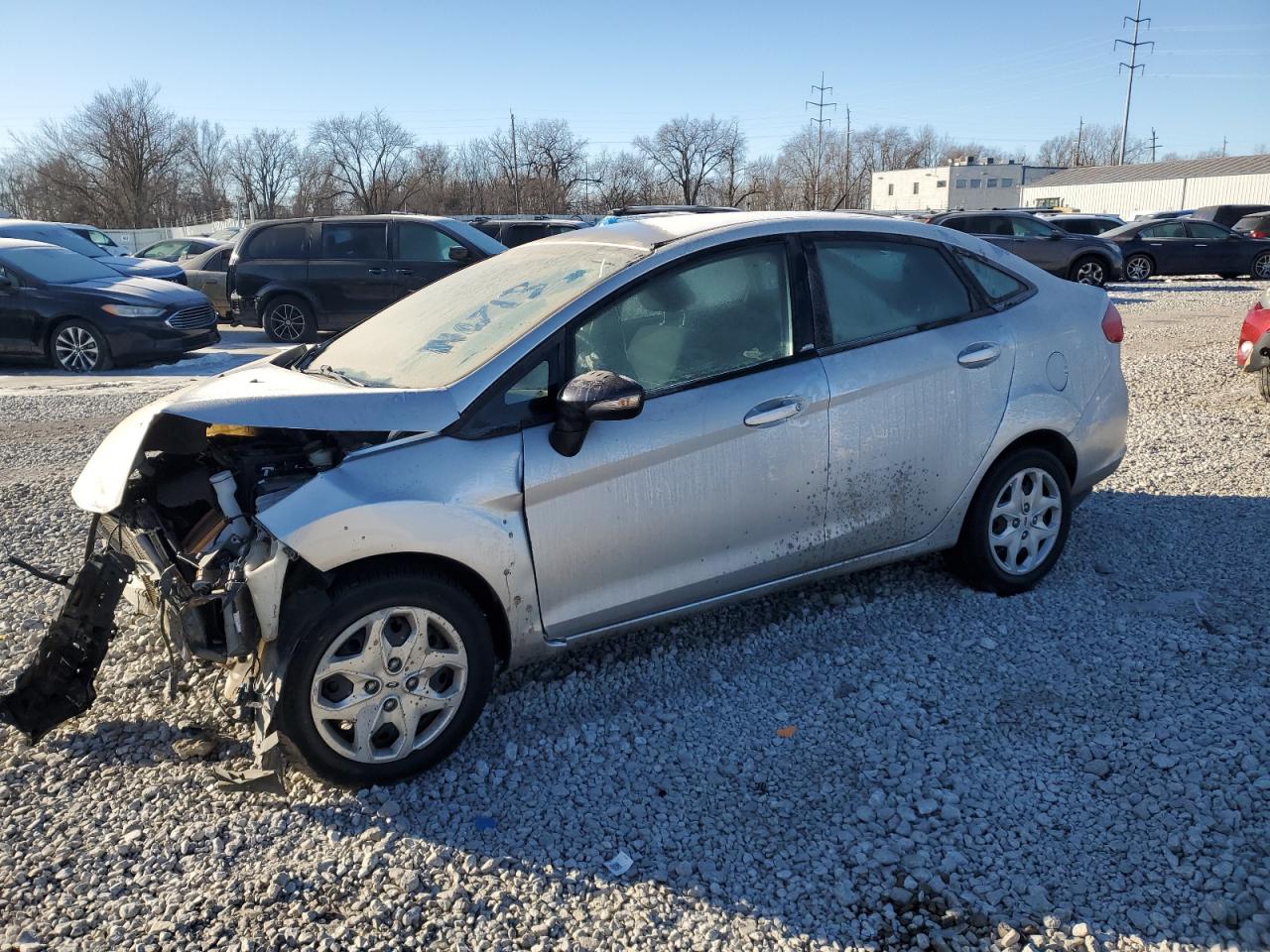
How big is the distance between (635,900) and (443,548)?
1.20 meters

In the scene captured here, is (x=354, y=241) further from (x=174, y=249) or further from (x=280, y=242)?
(x=174, y=249)

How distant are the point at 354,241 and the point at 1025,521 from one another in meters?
11.8

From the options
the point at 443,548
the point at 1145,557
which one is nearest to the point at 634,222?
the point at 443,548

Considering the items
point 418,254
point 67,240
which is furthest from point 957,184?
point 67,240

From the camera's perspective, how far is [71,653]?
3275 millimetres

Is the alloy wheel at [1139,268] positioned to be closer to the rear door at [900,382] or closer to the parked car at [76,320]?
the parked car at [76,320]

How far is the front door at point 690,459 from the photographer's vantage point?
336cm

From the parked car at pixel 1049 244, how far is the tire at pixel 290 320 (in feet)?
43.5

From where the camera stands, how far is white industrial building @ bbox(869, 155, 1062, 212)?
279 ft

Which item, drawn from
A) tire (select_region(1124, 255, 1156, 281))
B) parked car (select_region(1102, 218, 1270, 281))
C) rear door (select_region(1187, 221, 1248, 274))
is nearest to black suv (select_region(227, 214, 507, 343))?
tire (select_region(1124, 255, 1156, 281))

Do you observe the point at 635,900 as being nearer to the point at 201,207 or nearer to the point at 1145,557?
the point at 1145,557

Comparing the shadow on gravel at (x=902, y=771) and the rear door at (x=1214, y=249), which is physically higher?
the shadow on gravel at (x=902, y=771)

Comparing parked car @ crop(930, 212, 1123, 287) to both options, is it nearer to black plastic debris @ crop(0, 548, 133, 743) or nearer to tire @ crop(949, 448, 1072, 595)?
tire @ crop(949, 448, 1072, 595)

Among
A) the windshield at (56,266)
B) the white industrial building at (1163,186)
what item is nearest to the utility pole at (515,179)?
the white industrial building at (1163,186)
